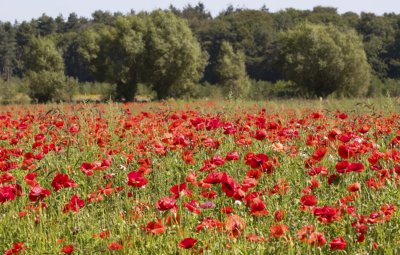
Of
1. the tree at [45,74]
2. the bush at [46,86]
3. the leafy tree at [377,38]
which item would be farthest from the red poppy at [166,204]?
the leafy tree at [377,38]

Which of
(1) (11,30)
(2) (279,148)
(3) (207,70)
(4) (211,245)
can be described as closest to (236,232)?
(4) (211,245)

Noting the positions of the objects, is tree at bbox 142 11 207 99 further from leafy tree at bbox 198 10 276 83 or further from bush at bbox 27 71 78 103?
leafy tree at bbox 198 10 276 83

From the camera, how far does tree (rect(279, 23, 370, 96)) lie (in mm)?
42906

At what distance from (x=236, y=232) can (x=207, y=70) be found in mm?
91295

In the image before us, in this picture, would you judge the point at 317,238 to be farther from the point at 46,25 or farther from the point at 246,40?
the point at 46,25

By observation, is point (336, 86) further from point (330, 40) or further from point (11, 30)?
point (11, 30)

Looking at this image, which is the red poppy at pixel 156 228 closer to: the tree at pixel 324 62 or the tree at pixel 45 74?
the tree at pixel 324 62

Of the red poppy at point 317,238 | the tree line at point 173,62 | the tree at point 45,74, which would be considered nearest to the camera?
the red poppy at point 317,238

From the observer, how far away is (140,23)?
47906mm

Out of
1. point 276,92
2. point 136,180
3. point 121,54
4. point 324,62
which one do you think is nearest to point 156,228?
point 136,180

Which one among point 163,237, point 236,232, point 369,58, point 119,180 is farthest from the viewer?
point 369,58

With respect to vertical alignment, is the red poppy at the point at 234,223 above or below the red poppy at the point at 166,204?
below

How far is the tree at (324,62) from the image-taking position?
141ft

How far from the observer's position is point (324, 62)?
4247 centimetres
